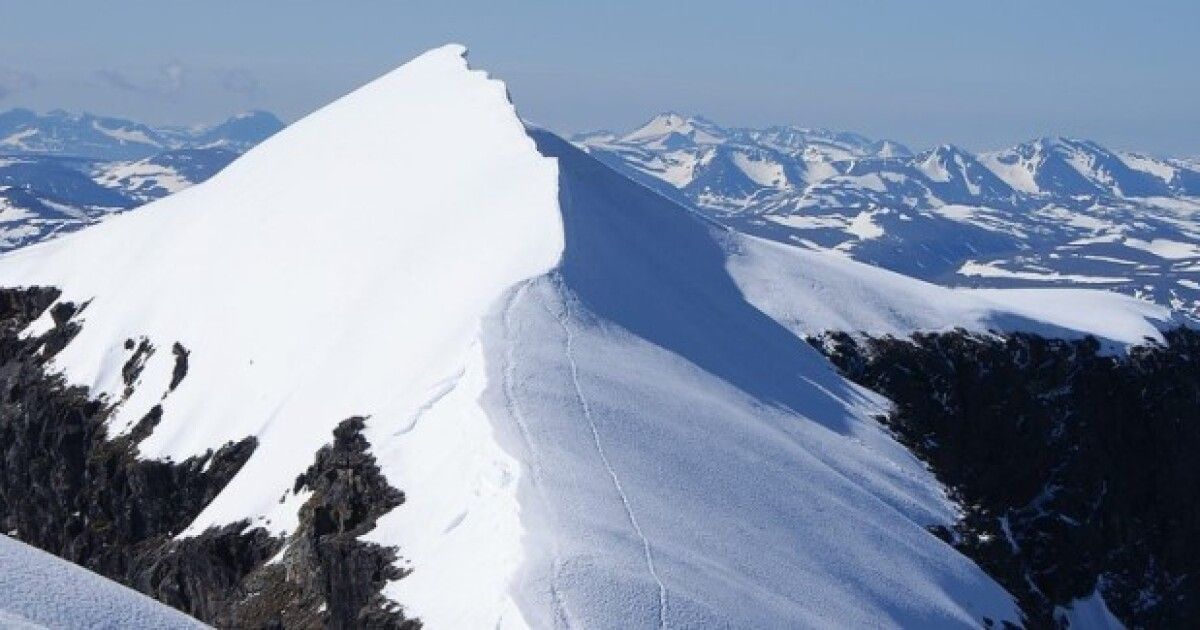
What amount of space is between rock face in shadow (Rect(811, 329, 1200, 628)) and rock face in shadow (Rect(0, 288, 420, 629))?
36.7m

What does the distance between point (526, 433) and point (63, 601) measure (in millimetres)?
21777

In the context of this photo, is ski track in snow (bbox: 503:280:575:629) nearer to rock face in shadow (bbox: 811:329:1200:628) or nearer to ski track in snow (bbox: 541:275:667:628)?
ski track in snow (bbox: 541:275:667:628)

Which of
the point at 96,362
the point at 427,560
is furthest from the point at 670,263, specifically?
the point at 427,560

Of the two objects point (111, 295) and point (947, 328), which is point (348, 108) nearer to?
point (111, 295)

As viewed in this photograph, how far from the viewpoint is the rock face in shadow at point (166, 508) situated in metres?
41.2

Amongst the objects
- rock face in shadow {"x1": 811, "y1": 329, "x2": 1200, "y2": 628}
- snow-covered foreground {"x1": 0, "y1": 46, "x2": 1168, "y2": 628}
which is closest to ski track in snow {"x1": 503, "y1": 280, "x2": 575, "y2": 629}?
snow-covered foreground {"x1": 0, "y1": 46, "x2": 1168, "y2": 628}

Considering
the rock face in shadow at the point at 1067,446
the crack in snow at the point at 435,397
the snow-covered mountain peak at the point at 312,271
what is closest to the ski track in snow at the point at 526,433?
the snow-covered mountain peak at the point at 312,271

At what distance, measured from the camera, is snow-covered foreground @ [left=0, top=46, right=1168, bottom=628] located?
38.3 m

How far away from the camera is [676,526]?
40.9 metres

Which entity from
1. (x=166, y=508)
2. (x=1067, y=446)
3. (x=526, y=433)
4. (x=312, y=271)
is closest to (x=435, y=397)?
(x=526, y=433)

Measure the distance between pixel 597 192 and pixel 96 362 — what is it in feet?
115

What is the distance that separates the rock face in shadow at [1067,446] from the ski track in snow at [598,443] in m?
22.4

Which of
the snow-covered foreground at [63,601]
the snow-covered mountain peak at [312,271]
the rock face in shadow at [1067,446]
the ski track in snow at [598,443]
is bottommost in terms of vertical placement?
the rock face in shadow at [1067,446]

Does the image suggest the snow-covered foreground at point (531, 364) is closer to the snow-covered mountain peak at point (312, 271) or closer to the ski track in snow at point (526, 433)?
the ski track in snow at point (526, 433)
